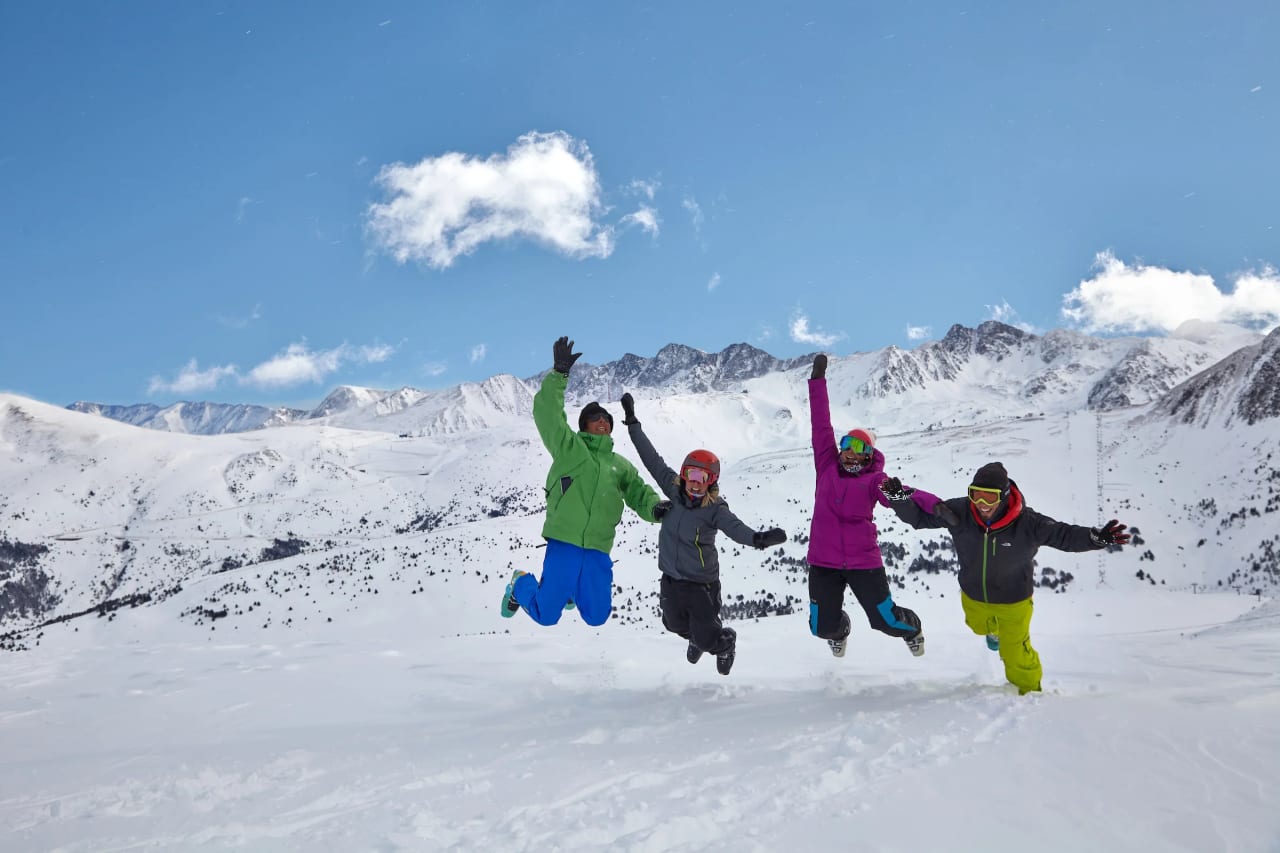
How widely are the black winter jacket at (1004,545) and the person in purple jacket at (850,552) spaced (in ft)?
1.48

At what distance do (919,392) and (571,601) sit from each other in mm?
192154

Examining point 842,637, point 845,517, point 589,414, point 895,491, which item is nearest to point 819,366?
point 845,517

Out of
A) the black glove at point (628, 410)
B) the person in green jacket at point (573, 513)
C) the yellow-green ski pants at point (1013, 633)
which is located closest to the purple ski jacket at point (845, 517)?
the yellow-green ski pants at point (1013, 633)

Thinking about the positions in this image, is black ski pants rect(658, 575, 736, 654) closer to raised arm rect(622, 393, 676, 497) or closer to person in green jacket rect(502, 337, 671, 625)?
person in green jacket rect(502, 337, 671, 625)

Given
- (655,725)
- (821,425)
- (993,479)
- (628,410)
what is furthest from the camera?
(628,410)

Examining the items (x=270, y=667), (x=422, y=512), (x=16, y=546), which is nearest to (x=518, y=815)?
(x=270, y=667)

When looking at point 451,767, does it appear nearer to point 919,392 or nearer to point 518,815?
point 518,815

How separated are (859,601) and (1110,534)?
196cm

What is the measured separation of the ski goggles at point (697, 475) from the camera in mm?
6371

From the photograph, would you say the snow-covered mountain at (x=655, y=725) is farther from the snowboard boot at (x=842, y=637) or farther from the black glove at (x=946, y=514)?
the black glove at (x=946, y=514)

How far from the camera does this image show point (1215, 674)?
5633 mm

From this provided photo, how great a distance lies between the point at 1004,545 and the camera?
5.79 meters

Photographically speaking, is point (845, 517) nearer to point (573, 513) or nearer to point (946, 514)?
point (946, 514)

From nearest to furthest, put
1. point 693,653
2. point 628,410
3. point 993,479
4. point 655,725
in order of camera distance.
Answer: point 655,725 < point 993,479 < point 693,653 < point 628,410
